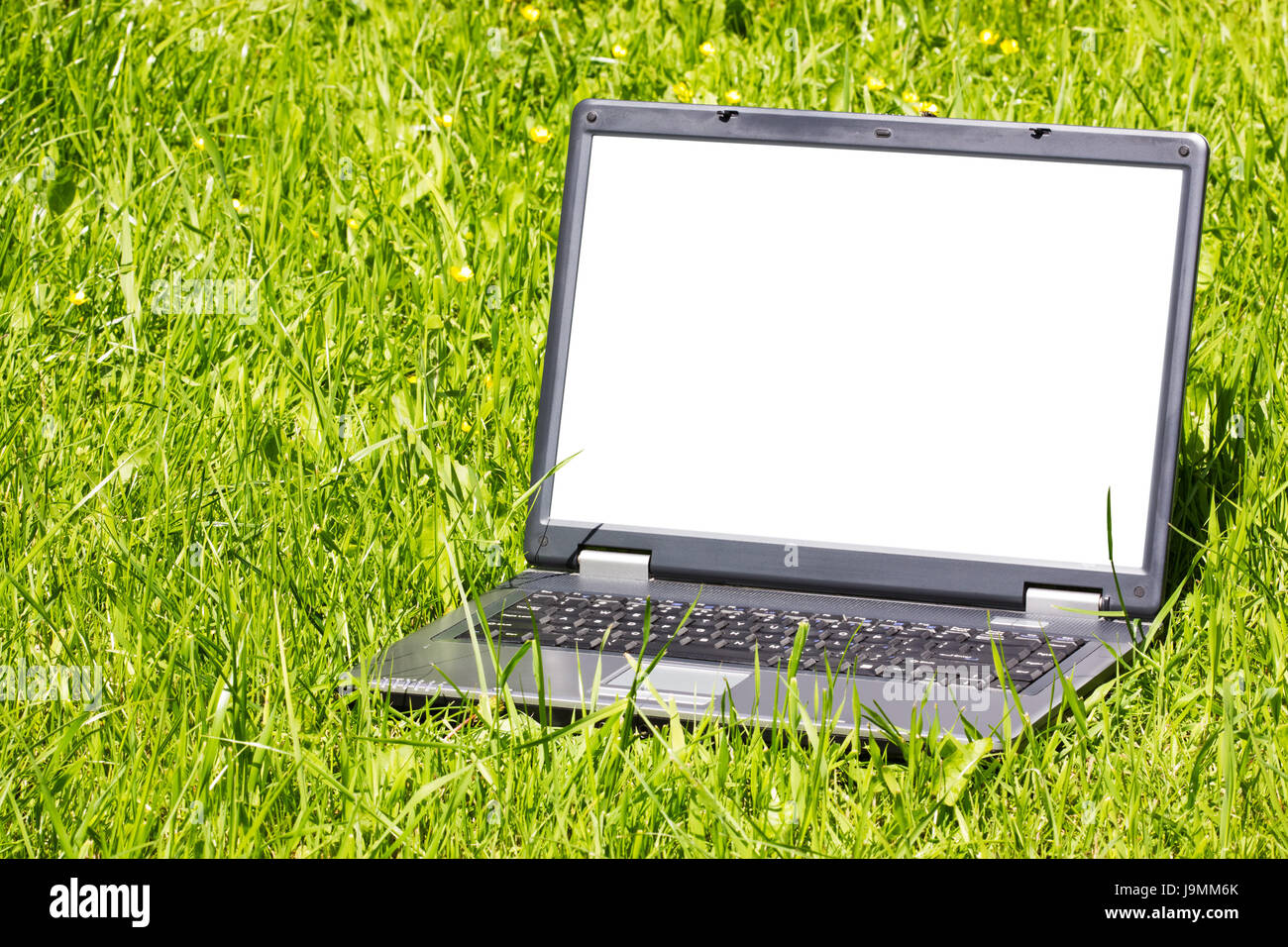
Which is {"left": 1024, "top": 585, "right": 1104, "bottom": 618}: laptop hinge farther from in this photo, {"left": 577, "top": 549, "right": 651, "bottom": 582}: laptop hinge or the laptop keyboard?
{"left": 577, "top": 549, "right": 651, "bottom": 582}: laptop hinge

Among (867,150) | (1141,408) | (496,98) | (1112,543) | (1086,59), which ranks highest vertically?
(1086,59)

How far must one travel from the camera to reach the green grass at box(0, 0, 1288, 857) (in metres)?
1.37

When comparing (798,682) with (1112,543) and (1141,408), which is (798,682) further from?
(1141,408)

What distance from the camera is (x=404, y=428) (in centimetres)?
225

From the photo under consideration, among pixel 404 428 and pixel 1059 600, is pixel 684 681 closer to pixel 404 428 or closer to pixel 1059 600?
pixel 1059 600

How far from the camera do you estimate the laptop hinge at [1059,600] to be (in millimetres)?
1773

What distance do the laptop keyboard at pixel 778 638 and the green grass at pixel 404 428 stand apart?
0.11 metres

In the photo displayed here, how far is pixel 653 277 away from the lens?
6.47 feet

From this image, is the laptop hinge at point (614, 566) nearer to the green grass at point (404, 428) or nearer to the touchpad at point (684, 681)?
the green grass at point (404, 428)

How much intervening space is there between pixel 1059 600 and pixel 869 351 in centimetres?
43

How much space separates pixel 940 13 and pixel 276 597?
278 cm

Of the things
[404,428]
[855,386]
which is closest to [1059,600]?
[855,386]

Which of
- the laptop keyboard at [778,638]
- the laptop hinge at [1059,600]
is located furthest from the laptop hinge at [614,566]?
the laptop hinge at [1059,600]
